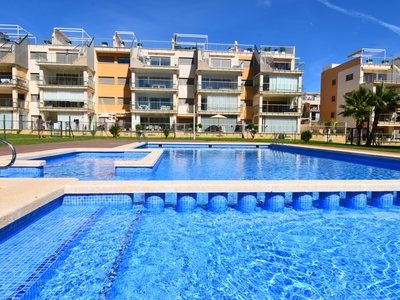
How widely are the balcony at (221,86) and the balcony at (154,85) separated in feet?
13.4

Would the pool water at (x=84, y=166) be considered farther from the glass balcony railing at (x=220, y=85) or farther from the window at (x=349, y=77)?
the window at (x=349, y=77)

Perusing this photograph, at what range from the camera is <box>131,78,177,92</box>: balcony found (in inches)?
1485

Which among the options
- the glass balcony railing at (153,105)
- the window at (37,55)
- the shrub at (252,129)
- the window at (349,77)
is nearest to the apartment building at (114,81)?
the glass balcony railing at (153,105)

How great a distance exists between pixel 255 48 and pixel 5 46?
33.3 meters

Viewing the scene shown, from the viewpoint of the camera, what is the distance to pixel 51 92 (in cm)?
3681

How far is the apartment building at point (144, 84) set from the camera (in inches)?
1444

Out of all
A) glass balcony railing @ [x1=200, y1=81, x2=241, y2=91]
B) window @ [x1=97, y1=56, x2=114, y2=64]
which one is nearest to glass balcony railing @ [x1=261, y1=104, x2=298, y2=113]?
glass balcony railing @ [x1=200, y1=81, x2=241, y2=91]

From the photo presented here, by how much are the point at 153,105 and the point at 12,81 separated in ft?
57.8

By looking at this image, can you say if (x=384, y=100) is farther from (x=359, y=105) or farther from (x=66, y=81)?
(x=66, y=81)

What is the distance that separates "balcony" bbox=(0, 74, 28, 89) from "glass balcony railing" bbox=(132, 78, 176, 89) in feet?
46.8

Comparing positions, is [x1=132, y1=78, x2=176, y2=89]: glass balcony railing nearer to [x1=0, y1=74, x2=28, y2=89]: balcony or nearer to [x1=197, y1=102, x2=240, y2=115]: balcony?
[x1=197, y1=102, x2=240, y2=115]: balcony

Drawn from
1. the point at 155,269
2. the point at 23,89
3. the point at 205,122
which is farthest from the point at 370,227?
the point at 23,89

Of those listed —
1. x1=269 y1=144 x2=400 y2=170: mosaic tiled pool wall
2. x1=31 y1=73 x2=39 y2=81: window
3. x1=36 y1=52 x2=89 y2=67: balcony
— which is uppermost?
x1=36 y1=52 x2=89 y2=67: balcony

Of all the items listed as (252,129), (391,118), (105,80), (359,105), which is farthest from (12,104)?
(391,118)
